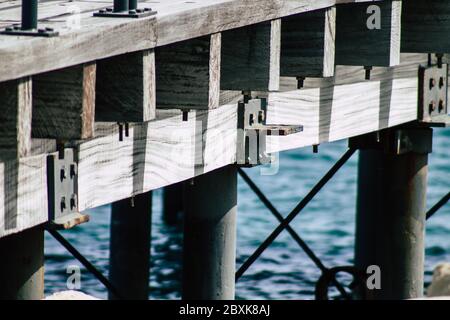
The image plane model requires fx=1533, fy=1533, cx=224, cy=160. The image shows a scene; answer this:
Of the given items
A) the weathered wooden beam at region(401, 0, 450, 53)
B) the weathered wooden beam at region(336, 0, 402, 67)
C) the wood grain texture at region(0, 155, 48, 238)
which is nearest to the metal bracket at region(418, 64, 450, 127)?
the weathered wooden beam at region(401, 0, 450, 53)

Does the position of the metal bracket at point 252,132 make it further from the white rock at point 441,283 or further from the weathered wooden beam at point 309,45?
the white rock at point 441,283

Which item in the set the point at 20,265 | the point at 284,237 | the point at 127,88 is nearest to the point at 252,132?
the point at 127,88

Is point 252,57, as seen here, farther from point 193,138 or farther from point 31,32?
point 31,32

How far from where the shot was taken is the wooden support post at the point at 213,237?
7.84 m

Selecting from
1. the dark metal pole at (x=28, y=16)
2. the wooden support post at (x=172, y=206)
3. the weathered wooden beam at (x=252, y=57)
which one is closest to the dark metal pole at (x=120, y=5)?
the dark metal pole at (x=28, y=16)

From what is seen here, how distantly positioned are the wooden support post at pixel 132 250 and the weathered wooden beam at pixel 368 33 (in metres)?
4.05

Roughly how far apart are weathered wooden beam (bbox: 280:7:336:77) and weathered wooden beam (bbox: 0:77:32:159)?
2216mm

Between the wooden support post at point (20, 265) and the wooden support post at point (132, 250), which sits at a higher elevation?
the wooden support post at point (20, 265)

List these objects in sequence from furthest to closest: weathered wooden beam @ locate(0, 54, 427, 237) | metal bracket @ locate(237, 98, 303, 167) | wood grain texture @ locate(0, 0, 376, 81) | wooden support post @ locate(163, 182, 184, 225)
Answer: wooden support post @ locate(163, 182, 184, 225)
metal bracket @ locate(237, 98, 303, 167)
weathered wooden beam @ locate(0, 54, 427, 237)
wood grain texture @ locate(0, 0, 376, 81)

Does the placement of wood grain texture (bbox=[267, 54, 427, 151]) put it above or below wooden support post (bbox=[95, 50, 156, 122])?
below

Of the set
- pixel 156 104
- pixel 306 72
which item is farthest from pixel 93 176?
pixel 306 72

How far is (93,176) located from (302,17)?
5.38 ft

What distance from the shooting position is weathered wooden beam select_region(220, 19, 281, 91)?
6707 mm

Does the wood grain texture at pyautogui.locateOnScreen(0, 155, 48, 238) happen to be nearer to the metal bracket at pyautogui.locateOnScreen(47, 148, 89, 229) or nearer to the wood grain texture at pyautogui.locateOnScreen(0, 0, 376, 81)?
the metal bracket at pyautogui.locateOnScreen(47, 148, 89, 229)
